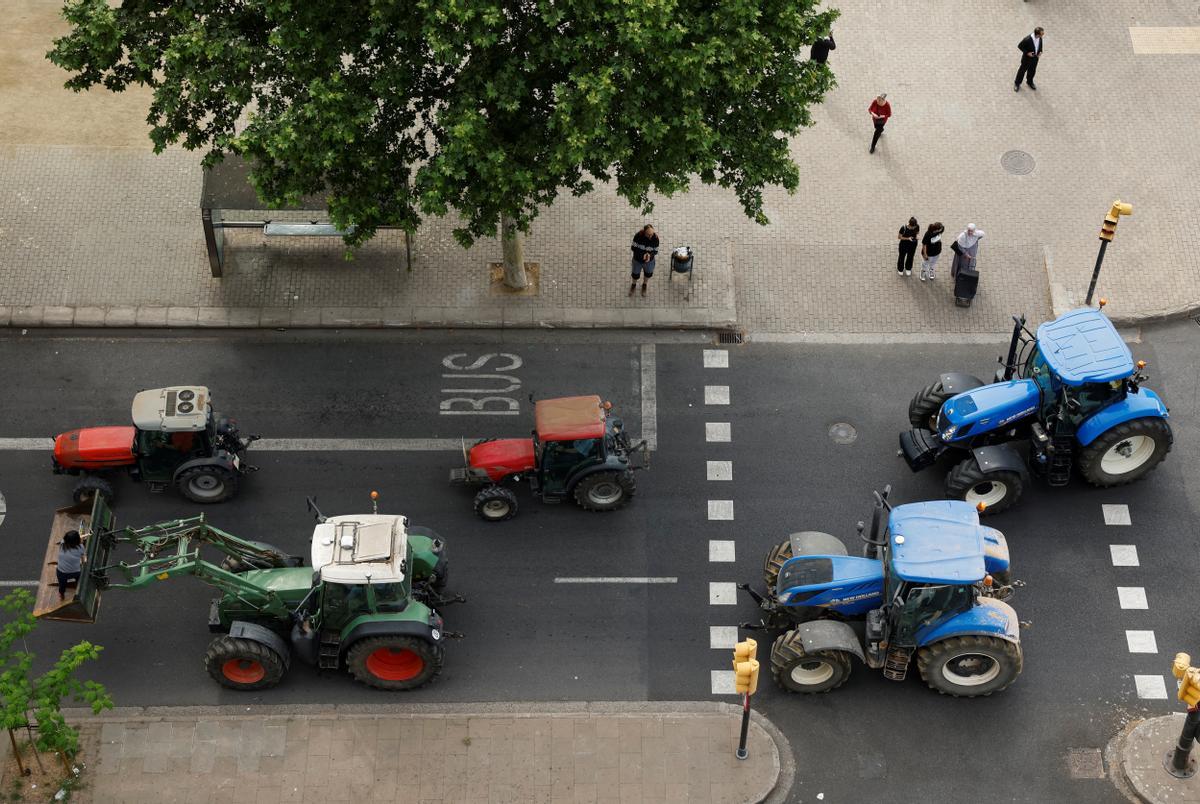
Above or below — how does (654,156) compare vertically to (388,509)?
above

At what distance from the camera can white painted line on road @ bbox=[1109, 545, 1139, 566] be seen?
2433 centimetres

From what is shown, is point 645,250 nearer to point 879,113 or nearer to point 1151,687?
point 879,113

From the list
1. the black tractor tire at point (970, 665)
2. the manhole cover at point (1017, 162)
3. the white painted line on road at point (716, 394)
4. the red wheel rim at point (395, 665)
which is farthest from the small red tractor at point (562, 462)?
the manhole cover at point (1017, 162)

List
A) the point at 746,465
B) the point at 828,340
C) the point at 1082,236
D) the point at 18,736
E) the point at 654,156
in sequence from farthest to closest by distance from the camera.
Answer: the point at 1082,236 < the point at 828,340 < the point at 746,465 < the point at 654,156 < the point at 18,736

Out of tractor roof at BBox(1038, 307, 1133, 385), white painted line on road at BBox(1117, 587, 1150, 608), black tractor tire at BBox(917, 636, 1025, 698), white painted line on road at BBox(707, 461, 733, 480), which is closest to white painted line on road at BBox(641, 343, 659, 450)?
white painted line on road at BBox(707, 461, 733, 480)

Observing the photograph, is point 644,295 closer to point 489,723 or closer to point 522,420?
point 522,420

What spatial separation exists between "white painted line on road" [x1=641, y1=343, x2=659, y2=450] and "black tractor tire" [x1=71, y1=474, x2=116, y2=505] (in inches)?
356

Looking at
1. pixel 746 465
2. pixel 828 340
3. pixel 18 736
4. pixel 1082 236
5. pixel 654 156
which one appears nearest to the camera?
pixel 18 736

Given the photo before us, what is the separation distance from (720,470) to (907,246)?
6.23m

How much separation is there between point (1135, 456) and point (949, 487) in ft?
10.4

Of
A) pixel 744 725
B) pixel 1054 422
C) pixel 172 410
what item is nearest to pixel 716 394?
pixel 1054 422

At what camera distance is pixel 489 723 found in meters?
22.4

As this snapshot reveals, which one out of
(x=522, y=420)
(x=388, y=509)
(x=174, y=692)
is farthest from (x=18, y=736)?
(x=522, y=420)

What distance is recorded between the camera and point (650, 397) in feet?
88.4
